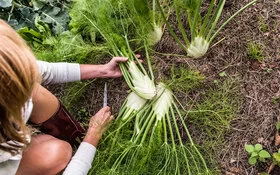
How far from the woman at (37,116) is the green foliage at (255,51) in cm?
65

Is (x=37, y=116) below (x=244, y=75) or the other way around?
below

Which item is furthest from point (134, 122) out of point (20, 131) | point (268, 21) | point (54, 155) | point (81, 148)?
point (268, 21)

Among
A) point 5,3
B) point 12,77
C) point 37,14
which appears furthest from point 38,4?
point 12,77

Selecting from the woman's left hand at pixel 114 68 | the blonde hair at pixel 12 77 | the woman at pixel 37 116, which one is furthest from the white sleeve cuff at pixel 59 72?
the blonde hair at pixel 12 77

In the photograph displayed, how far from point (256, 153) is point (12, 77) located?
46.5 inches

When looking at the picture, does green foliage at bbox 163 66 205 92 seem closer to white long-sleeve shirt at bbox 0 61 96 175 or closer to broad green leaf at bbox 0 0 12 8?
white long-sleeve shirt at bbox 0 61 96 175

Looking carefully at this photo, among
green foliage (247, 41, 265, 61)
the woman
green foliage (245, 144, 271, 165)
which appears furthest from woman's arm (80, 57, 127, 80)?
green foliage (245, 144, 271, 165)

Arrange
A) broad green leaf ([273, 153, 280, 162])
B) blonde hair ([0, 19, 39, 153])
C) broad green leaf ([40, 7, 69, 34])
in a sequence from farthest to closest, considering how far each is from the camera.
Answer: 1. broad green leaf ([40, 7, 69, 34])
2. broad green leaf ([273, 153, 280, 162])
3. blonde hair ([0, 19, 39, 153])

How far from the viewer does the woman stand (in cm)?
131

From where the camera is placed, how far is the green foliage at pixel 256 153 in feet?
6.38

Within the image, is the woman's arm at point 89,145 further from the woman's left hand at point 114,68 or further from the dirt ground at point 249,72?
the dirt ground at point 249,72

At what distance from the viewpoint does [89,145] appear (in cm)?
192

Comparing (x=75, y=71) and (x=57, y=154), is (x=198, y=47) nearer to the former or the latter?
(x=75, y=71)

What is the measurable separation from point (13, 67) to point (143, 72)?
0.97m
